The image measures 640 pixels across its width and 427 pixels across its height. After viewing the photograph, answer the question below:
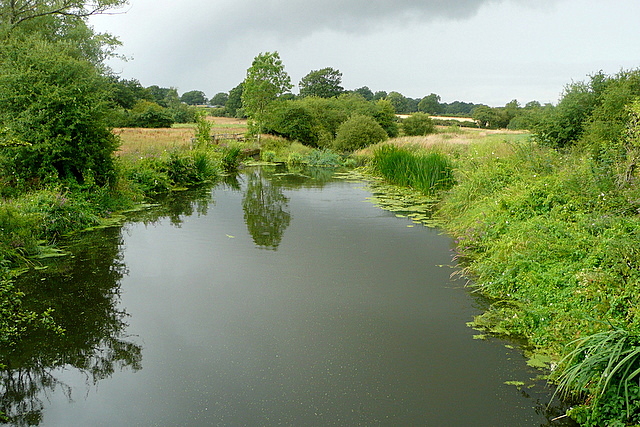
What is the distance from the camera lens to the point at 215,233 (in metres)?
8.52

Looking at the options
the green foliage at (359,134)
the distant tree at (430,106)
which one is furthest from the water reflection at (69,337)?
the distant tree at (430,106)

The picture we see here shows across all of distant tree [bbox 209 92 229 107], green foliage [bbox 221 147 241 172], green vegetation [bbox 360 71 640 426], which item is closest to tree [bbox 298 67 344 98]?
distant tree [bbox 209 92 229 107]

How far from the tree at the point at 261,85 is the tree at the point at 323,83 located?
43.0m

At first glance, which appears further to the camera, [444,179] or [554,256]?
[444,179]

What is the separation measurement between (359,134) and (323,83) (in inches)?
1954

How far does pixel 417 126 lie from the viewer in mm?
40031

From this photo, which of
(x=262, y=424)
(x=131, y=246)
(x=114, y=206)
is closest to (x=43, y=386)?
(x=262, y=424)

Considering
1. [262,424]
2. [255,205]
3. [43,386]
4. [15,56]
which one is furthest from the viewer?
[255,205]

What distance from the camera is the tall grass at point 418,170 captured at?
1298 centimetres

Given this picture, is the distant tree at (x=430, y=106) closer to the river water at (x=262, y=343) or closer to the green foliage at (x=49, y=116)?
the green foliage at (x=49, y=116)

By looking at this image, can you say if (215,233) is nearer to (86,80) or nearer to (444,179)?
(86,80)

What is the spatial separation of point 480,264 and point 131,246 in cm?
546

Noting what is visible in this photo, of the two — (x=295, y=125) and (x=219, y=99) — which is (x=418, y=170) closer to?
(x=295, y=125)

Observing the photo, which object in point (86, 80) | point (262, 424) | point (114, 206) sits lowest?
point (262, 424)
